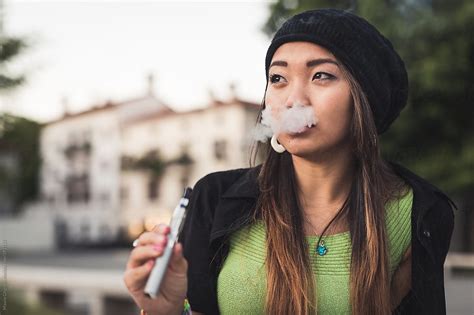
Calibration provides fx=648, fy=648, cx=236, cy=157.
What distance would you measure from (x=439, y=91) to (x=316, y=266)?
10931 millimetres

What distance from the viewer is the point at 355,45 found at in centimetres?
155

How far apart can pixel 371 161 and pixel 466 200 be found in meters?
12.4

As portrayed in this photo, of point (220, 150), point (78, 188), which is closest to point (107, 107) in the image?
point (78, 188)

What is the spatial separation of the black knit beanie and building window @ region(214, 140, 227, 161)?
90.8 feet

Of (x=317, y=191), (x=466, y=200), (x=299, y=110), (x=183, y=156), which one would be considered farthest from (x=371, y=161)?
(x=183, y=156)

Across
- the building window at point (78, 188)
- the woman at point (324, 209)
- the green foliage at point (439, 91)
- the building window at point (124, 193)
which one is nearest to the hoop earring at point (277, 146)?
the woman at point (324, 209)

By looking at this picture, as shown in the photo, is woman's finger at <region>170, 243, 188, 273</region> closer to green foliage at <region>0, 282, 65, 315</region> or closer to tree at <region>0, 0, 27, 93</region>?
green foliage at <region>0, 282, 65, 315</region>

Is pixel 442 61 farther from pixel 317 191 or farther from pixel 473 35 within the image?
pixel 317 191

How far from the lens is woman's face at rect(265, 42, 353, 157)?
1.53m

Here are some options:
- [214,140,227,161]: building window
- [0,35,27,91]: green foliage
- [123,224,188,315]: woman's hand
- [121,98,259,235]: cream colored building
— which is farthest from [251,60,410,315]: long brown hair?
[214,140,227,161]: building window

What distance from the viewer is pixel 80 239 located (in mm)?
38094

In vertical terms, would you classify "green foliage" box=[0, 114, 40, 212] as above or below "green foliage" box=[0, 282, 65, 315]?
above

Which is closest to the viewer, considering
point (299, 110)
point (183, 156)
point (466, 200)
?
point (299, 110)

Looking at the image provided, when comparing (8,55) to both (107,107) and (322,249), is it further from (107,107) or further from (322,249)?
(107,107)
